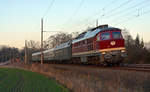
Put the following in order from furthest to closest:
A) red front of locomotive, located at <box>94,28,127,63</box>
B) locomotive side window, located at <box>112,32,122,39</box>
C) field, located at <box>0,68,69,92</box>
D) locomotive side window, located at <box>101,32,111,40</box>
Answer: locomotive side window, located at <box>112,32,122,39</box> < locomotive side window, located at <box>101,32,111,40</box> < red front of locomotive, located at <box>94,28,127,63</box> < field, located at <box>0,68,69,92</box>

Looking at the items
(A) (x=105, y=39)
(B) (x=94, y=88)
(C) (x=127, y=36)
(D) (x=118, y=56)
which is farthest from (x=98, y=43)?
(C) (x=127, y=36)

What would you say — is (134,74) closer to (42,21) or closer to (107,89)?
(107,89)

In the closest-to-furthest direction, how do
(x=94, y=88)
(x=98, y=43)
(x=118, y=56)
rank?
1. (x=94, y=88)
2. (x=118, y=56)
3. (x=98, y=43)

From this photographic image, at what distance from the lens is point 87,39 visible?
77.2 ft

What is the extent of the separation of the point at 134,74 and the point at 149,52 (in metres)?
23.7

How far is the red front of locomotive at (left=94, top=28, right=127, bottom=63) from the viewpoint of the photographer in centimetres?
1894

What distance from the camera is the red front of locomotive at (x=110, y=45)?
18938 mm

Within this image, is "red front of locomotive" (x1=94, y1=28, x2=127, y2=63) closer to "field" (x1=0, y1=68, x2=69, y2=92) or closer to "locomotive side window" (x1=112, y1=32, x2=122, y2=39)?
"locomotive side window" (x1=112, y1=32, x2=122, y2=39)

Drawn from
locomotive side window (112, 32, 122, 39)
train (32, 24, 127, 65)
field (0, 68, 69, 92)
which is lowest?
field (0, 68, 69, 92)

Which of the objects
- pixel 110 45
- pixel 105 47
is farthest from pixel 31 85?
pixel 110 45

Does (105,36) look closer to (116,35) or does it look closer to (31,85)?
(116,35)

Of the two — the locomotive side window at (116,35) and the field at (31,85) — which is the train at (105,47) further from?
the field at (31,85)

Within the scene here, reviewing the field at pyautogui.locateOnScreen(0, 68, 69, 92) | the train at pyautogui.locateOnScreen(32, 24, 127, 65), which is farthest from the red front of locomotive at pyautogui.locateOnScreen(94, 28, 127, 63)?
the field at pyautogui.locateOnScreen(0, 68, 69, 92)

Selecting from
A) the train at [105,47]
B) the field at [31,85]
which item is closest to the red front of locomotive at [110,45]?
the train at [105,47]
